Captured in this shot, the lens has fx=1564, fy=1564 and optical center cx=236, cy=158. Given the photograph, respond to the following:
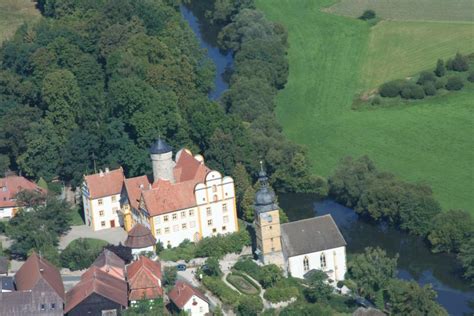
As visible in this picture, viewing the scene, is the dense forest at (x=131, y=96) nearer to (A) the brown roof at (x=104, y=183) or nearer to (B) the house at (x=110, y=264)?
(A) the brown roof at (x=104, y=183)

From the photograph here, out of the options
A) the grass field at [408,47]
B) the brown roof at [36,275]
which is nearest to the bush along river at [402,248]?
the brown roof at [36,275]

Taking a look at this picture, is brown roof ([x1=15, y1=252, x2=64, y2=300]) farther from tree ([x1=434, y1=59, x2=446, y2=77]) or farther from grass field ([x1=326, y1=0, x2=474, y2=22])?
grass field ([x1=326, y1=0, x2=474, y2=22])

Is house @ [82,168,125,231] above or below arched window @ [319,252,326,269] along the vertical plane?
above

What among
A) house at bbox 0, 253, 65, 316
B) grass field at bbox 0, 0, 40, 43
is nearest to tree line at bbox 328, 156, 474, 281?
house at bbox 0, 253, 65, 316

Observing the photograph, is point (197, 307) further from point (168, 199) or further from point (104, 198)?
point (104, 198)

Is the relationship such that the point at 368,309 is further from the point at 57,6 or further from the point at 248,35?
the point at 57,6

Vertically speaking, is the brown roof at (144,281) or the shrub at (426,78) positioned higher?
the brown roof at (144,281)
